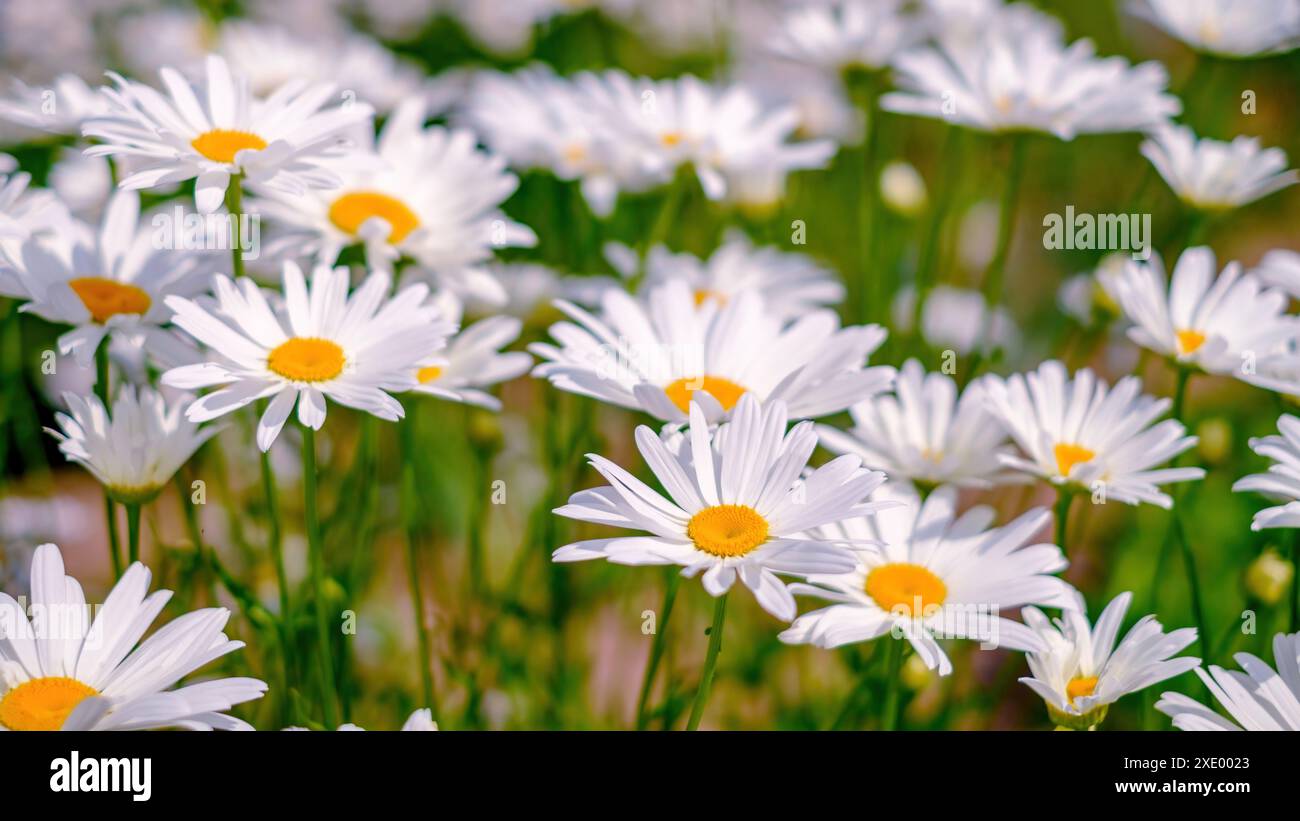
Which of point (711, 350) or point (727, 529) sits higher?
point (711, 350)

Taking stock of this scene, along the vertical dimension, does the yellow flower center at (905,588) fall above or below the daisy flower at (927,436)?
below

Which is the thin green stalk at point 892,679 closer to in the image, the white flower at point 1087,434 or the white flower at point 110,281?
the white flower at point 1087,434

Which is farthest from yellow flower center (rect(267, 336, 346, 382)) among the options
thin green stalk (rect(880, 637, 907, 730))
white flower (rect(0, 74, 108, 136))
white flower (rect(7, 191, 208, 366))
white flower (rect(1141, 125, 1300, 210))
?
white flower (rect(1141, 125, 1300, 210))

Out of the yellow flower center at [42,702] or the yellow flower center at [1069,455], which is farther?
the yellow flower center at [1069,455]

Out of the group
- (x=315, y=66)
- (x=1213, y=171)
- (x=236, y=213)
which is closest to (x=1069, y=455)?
(x=1213, y=171)

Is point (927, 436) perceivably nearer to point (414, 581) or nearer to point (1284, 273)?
point (1284, 273)

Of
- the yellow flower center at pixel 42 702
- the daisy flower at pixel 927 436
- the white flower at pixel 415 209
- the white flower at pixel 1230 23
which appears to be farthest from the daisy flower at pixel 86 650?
the white flower at pixel 1230 23
